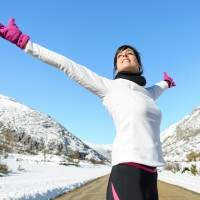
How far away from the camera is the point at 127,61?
93.3 inches

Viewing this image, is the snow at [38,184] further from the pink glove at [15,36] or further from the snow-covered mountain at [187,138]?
the snow-covered mountain at [187,138]

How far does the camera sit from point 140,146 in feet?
6.37

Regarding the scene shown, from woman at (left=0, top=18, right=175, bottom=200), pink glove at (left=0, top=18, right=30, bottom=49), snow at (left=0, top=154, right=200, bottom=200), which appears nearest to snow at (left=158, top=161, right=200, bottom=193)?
snow at (left=0, top=154, right=200, bottom=200)

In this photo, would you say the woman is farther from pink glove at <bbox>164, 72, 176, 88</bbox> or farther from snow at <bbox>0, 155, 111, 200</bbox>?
snow at <bbox>0, 155, 111, 200</bbox>

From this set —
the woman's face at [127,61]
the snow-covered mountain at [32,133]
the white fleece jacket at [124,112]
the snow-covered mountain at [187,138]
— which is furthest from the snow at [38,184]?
the snow-covered mountain at [187,138]

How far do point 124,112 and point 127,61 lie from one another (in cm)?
54

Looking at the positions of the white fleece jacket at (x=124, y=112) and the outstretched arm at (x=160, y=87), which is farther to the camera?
the outstretched arm at (x=160, y=87)

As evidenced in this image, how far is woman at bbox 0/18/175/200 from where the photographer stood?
1.91 metres

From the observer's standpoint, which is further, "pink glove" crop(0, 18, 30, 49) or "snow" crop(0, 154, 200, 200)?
"snow" crop(0, 154, 200, 200)

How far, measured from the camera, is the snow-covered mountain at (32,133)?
90.8 m

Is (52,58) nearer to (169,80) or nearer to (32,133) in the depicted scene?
(169,80)

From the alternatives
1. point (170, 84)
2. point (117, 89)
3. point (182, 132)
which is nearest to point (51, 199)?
point (170, 84)

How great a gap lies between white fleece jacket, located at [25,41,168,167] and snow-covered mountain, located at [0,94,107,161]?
81.7 m

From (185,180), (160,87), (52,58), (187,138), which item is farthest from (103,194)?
(187,138)
